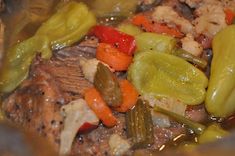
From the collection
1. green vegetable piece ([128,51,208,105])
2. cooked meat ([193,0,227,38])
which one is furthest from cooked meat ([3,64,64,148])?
cooked meat ([193,0,227,38])

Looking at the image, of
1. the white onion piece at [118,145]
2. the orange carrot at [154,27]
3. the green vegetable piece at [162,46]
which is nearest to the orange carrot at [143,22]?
the orange carrot at [154,27]

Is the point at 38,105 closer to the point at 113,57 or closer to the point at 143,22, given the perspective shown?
the point at 113,57

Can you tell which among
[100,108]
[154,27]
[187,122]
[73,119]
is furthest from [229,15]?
[73,119]

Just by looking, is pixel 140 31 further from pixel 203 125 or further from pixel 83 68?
pixel 203 125

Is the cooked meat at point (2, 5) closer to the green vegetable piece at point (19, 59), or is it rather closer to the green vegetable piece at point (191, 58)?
the green vegetable piece at point (19, 59)

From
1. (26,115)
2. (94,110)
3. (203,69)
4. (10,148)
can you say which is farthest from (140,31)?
(10,148)

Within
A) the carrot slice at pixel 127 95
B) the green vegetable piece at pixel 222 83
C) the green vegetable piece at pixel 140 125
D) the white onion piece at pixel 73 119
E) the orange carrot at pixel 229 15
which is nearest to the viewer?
the white onion piece at pixel 73 119
